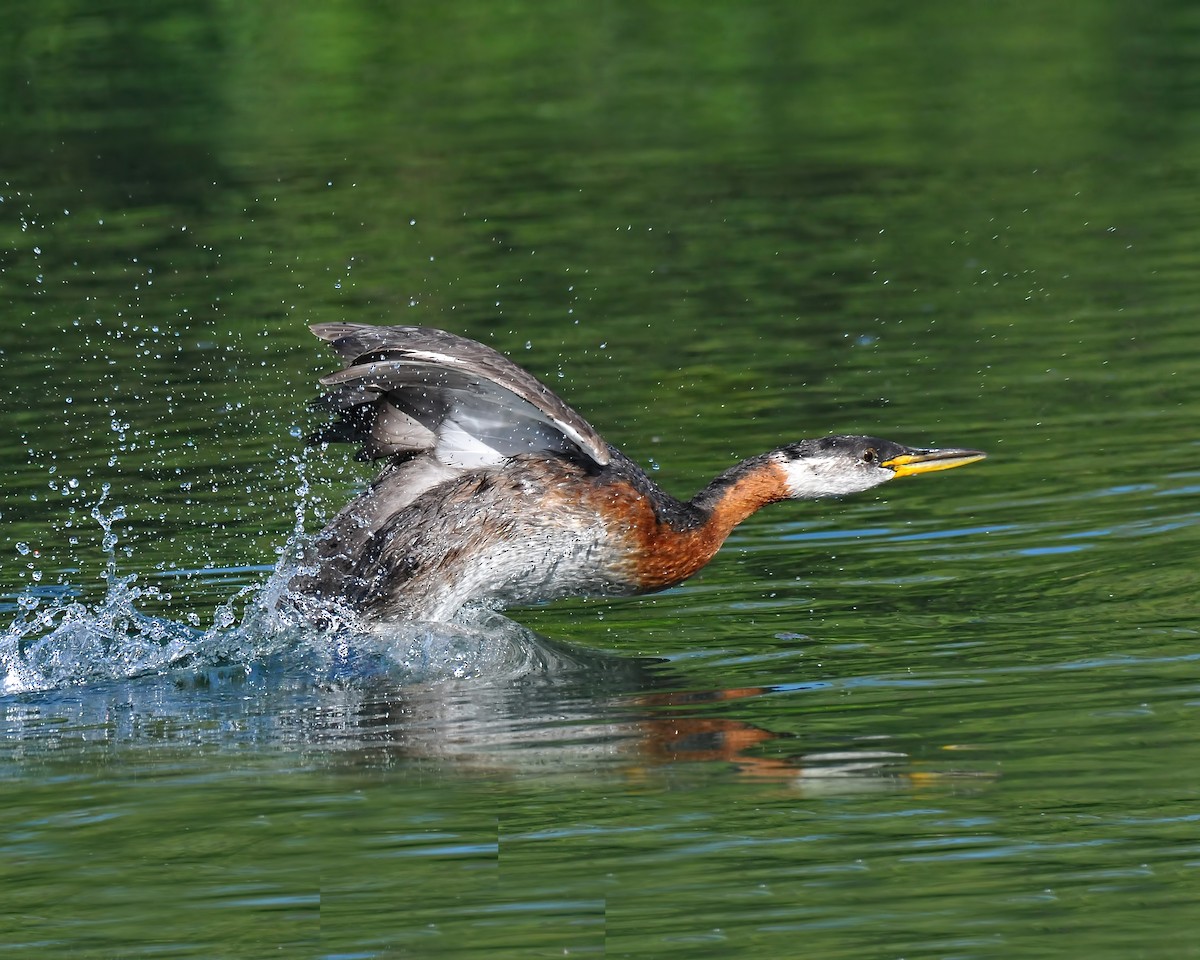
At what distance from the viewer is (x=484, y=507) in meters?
10.8

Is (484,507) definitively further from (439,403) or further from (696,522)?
(696,522)

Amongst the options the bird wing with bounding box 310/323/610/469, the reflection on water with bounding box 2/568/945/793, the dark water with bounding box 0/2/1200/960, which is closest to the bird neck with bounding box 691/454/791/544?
the dark water with bounding box 0/2/1200/960

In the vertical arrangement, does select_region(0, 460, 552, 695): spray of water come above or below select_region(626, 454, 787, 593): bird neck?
below

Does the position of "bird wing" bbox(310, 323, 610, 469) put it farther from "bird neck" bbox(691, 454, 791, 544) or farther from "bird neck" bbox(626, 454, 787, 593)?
"bird neck" bbox(691, 454, 791, 544)

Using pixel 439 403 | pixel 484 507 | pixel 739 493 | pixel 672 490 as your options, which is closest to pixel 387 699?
pixel 484 507

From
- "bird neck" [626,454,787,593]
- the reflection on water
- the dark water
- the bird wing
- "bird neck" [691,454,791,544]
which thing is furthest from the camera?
"bird neck" [691,454,791,544]

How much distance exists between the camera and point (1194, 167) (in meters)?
22.3

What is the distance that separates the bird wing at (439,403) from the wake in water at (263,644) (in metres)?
0.81

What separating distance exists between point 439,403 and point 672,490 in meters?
2.85

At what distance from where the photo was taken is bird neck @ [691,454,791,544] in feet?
36.6

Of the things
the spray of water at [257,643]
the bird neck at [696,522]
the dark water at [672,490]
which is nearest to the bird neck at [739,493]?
the bird neck at [696,522]

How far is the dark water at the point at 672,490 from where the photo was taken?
24.6 feet

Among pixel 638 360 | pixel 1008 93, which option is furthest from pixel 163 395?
pixel 1008 93

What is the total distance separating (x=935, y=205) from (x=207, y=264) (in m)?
7.08
